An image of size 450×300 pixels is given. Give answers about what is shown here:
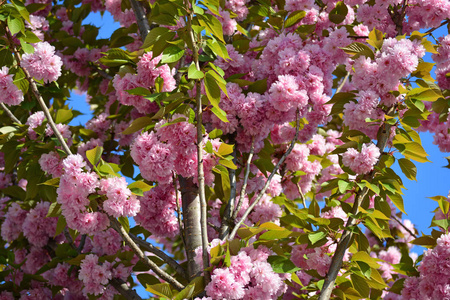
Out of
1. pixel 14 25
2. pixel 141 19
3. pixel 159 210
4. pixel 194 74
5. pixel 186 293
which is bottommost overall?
pixel 186 293

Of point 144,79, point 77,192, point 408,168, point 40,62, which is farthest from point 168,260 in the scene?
point 408,168

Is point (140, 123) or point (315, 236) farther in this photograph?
point (140, 123)

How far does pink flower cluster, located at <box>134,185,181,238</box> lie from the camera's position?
312cm

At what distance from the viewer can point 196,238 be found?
9.67 feet

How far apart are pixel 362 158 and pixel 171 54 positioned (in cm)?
121

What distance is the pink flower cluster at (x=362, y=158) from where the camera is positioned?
2723 mm

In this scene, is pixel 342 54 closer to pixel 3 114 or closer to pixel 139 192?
pixel 139 192

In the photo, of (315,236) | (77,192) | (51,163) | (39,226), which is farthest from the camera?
(39,226)

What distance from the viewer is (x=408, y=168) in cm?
295

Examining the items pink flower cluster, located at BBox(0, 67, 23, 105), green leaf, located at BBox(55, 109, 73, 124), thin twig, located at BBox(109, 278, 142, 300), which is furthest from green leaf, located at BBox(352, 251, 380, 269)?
pink flower cluster, located at BBox(0, 67, 23, 105)

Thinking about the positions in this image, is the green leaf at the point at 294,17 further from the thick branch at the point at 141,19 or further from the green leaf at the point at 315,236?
the green leaf at the point at 315,236

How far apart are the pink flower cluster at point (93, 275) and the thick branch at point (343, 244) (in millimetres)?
1489

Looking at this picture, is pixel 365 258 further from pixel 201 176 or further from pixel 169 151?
pixel 169 151

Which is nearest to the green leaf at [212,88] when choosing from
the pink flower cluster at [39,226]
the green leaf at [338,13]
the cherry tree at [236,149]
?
the cherry tree at [236,149]
